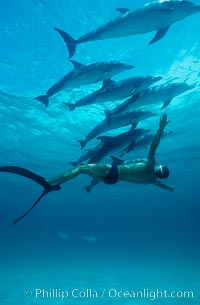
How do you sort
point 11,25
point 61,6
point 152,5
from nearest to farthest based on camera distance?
point 152,5 < point 61,6 < point 11,25

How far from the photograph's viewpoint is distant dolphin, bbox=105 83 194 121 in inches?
365

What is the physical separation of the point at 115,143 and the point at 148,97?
5.75 ft

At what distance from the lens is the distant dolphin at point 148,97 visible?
927 cm

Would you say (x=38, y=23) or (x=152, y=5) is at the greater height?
(x=38, y=23)

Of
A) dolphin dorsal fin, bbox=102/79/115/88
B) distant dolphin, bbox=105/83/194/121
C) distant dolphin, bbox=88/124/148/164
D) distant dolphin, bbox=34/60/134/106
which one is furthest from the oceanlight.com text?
distant dolphin, bbox=34/60/134/106

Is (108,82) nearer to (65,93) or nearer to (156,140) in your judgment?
(156,140)

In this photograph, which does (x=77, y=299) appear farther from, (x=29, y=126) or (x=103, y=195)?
(x=103, y=195)

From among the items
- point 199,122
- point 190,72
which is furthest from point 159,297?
point 190,72

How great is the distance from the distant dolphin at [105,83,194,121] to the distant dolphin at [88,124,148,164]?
0.71 metres

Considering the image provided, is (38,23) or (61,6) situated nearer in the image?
(61,6)

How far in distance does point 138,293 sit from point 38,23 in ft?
67.2

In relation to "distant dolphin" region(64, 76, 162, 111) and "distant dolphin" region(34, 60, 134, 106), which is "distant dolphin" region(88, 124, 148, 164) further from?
"distant dolphin" region(34, 60, 134, 106)

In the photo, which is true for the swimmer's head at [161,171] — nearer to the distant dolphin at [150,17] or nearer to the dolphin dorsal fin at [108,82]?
the distant dolphin at [150,17]

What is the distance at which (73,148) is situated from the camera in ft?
95.9
